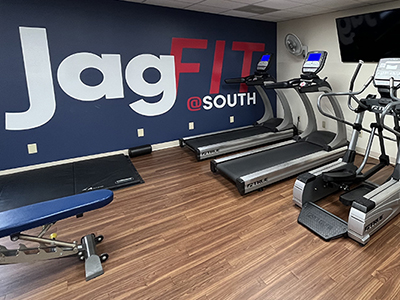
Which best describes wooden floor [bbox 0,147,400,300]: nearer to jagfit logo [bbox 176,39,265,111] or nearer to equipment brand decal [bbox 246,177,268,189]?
equipment brand decal [bbox 246,177,268,189]

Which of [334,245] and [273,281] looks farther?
[334,245]

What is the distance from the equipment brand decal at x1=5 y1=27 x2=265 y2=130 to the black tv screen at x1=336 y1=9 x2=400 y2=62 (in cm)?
226

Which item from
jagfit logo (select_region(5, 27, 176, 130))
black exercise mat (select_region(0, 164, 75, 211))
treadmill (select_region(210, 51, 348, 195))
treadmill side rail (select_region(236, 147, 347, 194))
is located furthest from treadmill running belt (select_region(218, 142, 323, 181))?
black exercise mat (select_region(0, 164, 75, 211))

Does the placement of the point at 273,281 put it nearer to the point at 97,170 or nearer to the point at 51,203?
the point at 51,203

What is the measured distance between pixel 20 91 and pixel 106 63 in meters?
1.23

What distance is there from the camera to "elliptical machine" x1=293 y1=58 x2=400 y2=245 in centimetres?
212

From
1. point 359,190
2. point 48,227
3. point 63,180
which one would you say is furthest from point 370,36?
point 63,180

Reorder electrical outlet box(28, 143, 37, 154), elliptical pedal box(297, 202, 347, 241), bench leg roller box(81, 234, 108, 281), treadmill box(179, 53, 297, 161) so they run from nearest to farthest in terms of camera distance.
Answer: bench leg roller box(81, 234, 108, 281) < elliptical pedal box(297, 202, 347, 241) < electrical outlet box(28, 143, 37, 154) < treadmill box(179, 53, 297, 161)

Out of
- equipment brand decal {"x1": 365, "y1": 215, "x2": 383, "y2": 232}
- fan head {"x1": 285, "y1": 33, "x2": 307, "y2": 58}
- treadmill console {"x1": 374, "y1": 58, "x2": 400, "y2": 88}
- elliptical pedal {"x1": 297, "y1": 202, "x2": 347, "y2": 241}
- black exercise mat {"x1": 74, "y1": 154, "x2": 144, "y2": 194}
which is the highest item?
fan head {"x1": 285, "y1": 33, "x2": 307, "y2": 58}

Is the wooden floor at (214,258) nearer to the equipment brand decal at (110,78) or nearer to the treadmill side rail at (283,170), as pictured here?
the treadmill side rail at (283,170)

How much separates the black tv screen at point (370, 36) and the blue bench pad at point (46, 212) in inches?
123

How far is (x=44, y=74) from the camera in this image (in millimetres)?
3574

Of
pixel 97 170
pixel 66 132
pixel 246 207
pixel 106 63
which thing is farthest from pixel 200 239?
pixel 106 63

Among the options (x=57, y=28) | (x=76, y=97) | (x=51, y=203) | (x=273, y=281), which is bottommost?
(x=273, y=281)
